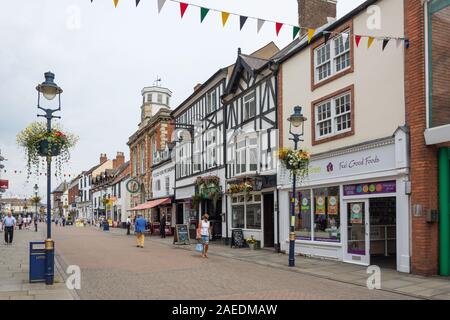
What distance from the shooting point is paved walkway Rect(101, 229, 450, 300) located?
991 cm

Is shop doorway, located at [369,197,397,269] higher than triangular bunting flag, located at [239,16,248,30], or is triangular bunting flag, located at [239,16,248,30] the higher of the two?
triangular bunting flag, located at [239,16,248,30]

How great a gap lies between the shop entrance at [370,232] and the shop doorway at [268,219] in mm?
5665

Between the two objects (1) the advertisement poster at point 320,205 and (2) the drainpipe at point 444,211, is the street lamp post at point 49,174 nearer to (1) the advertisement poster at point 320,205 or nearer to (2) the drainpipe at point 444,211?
(1) the advertisement poster at point 320,205

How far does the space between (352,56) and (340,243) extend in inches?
251

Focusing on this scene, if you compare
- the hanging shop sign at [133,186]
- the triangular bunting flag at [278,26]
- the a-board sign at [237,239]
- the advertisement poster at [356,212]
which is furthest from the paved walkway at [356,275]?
the hanging shop sign at [133,186]

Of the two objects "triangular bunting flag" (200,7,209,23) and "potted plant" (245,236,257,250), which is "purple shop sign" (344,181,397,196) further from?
"triangular bunting flag" (200,7,209,23)

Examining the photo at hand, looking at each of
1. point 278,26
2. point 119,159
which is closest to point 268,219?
point 278,26

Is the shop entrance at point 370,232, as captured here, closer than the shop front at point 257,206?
Yes

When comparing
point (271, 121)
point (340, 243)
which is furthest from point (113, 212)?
point (340, 243)

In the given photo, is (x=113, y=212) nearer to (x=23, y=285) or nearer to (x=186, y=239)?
A: (x=186, y=239)

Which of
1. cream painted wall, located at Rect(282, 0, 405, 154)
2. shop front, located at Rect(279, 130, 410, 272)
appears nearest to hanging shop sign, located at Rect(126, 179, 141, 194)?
shop front, located at Rect(279, 130, 410, 272)

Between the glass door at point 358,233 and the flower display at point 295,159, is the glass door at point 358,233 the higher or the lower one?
the lower one

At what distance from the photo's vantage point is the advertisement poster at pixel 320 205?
1664cm
